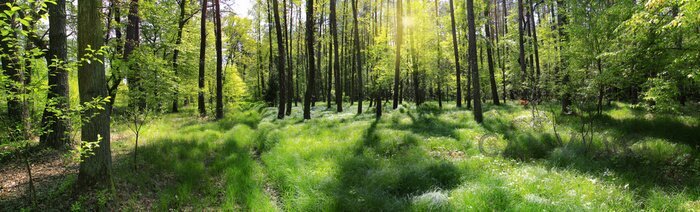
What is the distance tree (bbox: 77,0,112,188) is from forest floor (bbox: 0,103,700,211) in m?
0.36

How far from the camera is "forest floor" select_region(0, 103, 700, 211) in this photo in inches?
205

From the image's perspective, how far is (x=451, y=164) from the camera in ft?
23.0

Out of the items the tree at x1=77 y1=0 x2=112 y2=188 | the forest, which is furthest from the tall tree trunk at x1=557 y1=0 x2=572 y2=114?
the tree at x1=77 y1=0 x2=112 y2=188

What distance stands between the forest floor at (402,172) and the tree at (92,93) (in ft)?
1.18

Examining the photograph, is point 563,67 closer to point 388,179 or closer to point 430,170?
point 430,170

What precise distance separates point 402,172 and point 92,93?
5657 millimetres

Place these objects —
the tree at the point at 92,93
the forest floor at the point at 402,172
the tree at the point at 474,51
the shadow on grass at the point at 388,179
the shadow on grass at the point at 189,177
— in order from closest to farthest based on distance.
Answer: the forest floor at the point at 402,172
the shadow on grass at the point at 388,179
the tree at the point at 92,93
the shadow on grass at the point at 189,177
the tree at the point at 474,51

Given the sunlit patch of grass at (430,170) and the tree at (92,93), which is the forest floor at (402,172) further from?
the tree at (92,93)

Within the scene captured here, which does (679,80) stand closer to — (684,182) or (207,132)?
(684,182)

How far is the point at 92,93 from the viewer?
5641 mm

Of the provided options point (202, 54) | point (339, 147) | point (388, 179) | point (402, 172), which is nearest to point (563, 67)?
point (339, 147)

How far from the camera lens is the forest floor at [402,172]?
5215mm

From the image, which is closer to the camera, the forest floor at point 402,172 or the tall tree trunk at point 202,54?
the forest floor at point 402,172

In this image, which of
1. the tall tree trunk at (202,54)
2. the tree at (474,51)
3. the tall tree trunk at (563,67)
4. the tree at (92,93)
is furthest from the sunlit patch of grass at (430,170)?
the tall tree trunk at (202,54)
